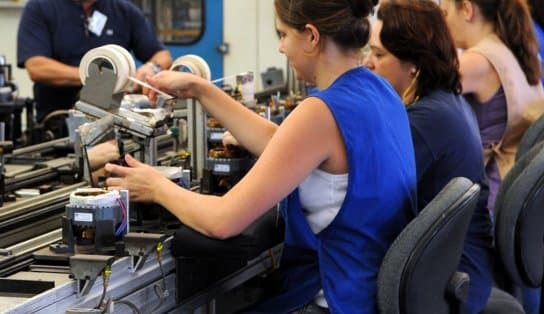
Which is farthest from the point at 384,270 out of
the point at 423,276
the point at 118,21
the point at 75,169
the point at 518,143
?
the point at 118,21

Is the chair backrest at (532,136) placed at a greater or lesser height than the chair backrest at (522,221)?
greater

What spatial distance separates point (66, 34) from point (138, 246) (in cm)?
252

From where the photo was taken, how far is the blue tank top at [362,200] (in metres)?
1.77

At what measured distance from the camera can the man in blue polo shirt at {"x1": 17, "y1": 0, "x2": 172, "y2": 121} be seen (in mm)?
3996

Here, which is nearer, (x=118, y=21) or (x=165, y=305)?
(x=165, y=305)

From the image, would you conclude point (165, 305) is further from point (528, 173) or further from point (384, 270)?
point (528, 173)

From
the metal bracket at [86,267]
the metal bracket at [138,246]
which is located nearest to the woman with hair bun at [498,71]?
the metal bracket at [138,246]

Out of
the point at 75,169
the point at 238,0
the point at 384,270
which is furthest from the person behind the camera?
the point at 238,0

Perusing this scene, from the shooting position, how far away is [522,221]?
7.57 ft

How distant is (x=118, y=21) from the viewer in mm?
4102

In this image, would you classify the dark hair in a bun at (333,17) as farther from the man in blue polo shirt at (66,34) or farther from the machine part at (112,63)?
the man in blue polo shirt at (66,34)

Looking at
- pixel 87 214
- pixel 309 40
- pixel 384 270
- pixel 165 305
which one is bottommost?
pixel 165 305

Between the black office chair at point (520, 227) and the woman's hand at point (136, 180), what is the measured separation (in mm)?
907

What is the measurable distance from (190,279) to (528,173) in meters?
0.91
